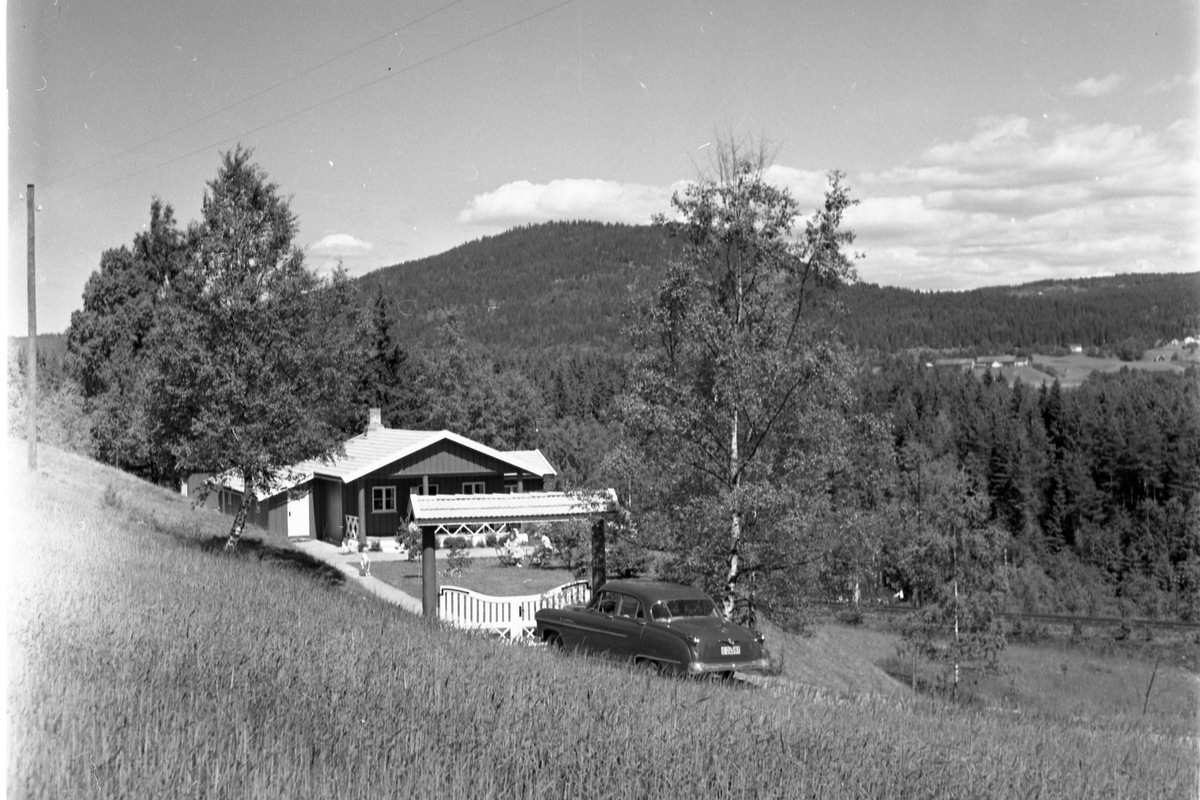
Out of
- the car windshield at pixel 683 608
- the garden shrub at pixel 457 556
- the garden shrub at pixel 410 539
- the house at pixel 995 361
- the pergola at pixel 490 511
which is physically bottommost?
the garden shrub at pixel 457 556

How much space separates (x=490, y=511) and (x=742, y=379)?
6.12m

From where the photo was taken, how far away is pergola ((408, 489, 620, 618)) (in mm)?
19688

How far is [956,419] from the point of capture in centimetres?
10881

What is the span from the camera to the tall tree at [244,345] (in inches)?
858

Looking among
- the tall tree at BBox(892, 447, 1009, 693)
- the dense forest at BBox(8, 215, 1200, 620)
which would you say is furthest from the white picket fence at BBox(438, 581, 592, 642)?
the tall tree at BBox(892, 447, 1009, 693)

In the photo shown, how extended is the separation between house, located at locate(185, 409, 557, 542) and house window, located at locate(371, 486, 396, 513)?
0.13 feet

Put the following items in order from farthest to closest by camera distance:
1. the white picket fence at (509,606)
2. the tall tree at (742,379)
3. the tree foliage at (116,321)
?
the tree foliage at (116,321)
the white picket fence at (509,606)
the tall tree at (742,379)

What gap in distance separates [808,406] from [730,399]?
5.16 feet

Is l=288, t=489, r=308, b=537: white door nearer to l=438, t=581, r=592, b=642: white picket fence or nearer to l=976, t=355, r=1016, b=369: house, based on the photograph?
l=438, t=581, r=592, b=642: white picket fence

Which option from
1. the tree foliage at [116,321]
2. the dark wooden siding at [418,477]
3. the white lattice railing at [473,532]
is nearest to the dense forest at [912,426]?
the tree foliage at [116,321]

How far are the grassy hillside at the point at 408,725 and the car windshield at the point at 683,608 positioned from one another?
233cm

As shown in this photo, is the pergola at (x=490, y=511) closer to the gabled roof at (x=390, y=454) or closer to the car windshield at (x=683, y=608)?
the car windshield at (x=683, y=608)

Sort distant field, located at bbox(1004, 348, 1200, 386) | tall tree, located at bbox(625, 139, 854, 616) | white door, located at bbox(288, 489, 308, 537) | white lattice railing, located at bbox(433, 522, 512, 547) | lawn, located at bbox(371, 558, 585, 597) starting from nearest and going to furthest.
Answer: tall tree, located at bbox(625, 139, 854, 616)
lawn, located at bbox(371, 558, 585, 597)
white lattice railing, located at bbox(433, 522, 512, 547)
white door, located at bbox(288, 489, 308, 537)
distant field, located at bbox(1004, 348, 1200, 386)

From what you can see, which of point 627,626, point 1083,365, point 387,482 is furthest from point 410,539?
point 1083,365
